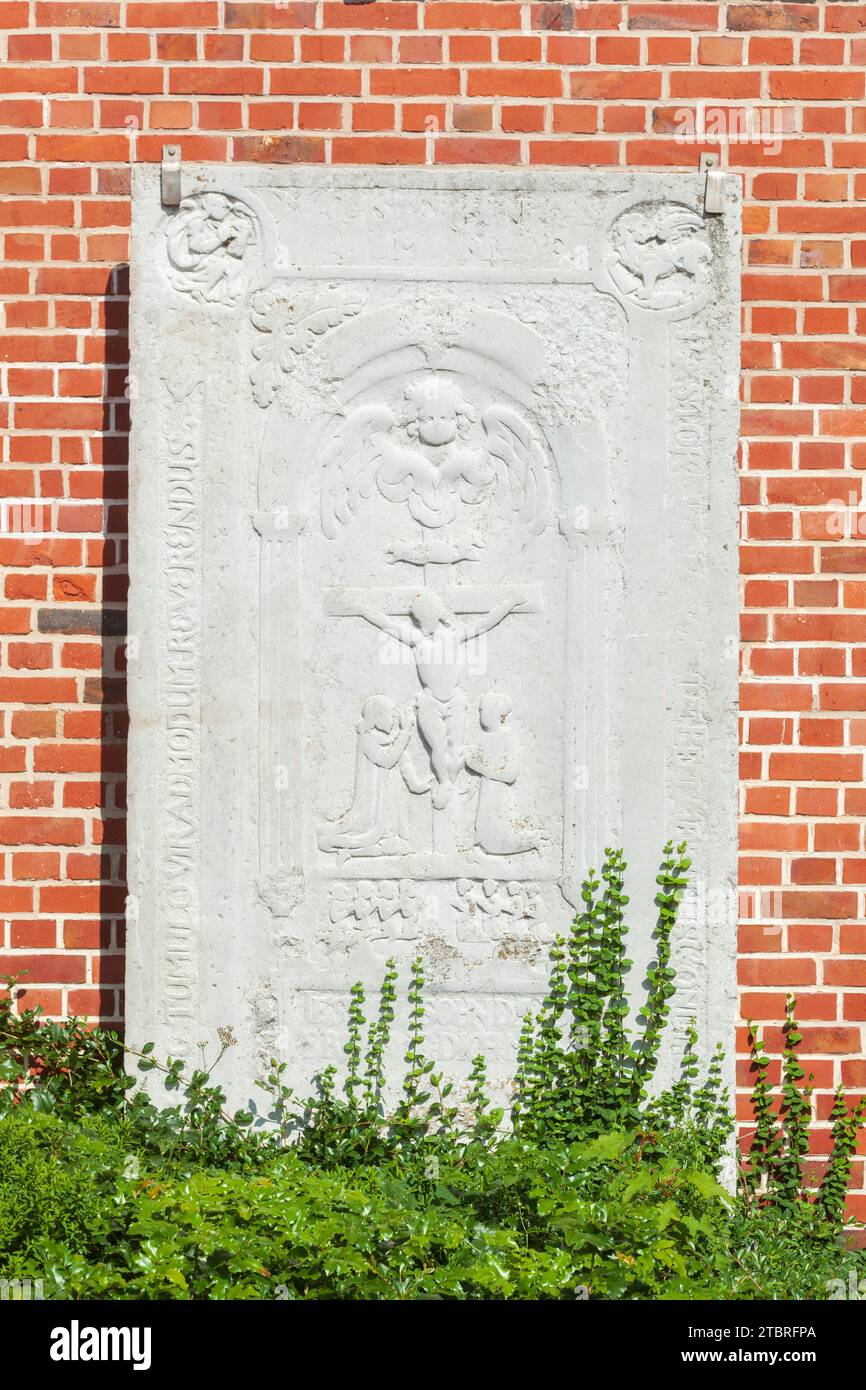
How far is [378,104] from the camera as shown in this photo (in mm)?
3547

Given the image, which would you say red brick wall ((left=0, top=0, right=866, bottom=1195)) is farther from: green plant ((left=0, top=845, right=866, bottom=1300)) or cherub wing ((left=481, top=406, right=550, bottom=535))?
cherub wing ((left=481, top=406, right=550, bottom=535))

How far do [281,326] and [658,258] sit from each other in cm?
100

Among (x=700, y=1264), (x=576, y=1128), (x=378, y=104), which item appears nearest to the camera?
(x=700, y=1264)

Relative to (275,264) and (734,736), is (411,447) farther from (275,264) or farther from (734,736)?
(734,736)

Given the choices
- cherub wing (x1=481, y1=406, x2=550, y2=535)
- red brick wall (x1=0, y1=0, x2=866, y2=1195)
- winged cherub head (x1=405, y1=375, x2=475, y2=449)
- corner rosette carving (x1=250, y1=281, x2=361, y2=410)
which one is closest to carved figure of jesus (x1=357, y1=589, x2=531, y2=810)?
cherub wing (x1=481, y1=406, x2=550, y2=535)

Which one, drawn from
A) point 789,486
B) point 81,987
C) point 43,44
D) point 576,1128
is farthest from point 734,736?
point 43,44

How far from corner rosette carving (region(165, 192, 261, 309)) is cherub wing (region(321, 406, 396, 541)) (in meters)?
0.45

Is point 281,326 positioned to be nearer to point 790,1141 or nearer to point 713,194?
point 713,194

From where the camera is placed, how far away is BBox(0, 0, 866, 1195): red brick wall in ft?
11.7

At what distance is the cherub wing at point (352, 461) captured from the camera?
3359 mm

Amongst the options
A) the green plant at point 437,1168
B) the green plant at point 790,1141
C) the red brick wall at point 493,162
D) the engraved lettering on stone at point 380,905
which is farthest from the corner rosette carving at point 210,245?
the green plant at point 790,1141

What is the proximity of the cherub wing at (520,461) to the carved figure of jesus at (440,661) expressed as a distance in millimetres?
239

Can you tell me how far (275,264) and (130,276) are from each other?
15.2 inches

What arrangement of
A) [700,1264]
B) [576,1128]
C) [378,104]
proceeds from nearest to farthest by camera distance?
[700,1264] < [576,1128] < [378,104]
